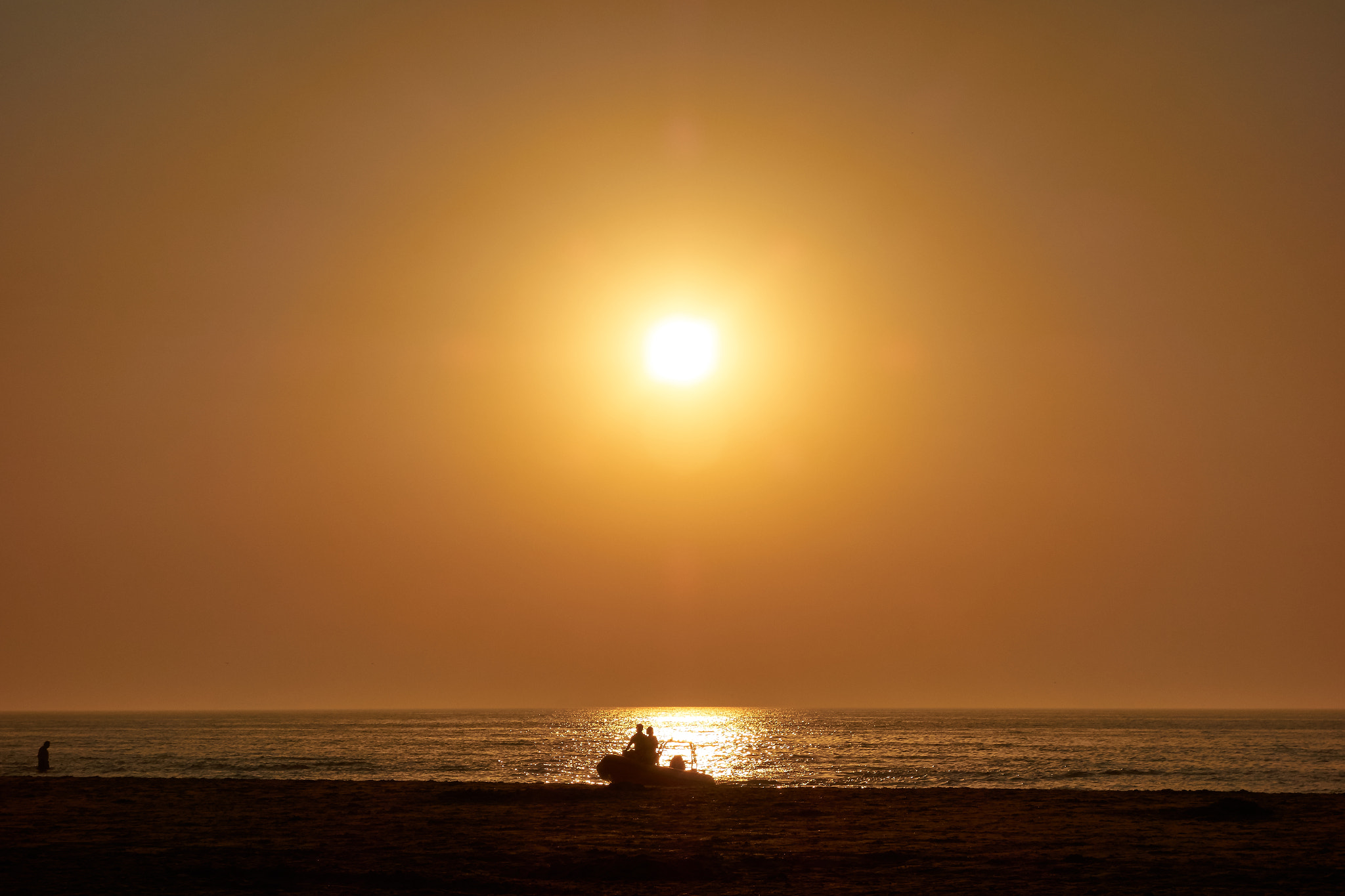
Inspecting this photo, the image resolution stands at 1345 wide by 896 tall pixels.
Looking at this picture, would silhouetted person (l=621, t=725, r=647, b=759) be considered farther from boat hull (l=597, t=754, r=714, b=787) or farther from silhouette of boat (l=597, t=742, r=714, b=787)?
boat hull (l=597, t=754, r=714, b=787)

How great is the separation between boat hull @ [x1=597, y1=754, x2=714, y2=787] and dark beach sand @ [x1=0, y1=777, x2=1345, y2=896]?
3.27 meters

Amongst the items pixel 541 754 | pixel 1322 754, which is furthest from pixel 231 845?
pixel 1322 754

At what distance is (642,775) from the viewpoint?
136ft

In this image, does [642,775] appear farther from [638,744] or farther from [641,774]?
[638,744]

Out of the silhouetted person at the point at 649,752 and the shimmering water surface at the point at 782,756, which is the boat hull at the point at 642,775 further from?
the shimmering water surface at the point at 782,756

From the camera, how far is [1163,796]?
3712cm

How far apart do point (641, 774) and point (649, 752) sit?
0.94 m

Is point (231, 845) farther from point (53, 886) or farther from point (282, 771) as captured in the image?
point (282, 771)

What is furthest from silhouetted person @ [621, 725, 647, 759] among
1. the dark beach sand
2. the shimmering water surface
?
the shimmering water surface

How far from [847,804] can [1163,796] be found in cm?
1091

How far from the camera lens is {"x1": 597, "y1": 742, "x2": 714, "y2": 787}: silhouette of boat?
41.4 meters

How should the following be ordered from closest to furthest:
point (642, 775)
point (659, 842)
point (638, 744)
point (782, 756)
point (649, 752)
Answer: point (659, 842) → point (642, 775) → point (649, 752) → point (638, 744) → point (782, 756)

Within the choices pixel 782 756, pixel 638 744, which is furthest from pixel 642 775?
pixel 782 756

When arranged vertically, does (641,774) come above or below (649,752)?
below
